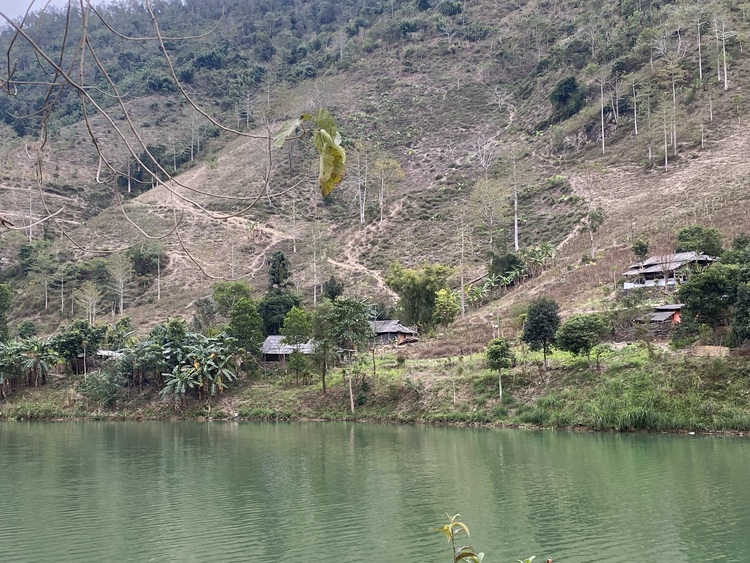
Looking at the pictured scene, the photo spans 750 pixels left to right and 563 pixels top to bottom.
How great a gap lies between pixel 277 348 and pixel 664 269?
2313cm

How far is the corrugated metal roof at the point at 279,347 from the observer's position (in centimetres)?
4209

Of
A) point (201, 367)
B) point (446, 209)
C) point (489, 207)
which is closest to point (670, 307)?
point (201, 367)

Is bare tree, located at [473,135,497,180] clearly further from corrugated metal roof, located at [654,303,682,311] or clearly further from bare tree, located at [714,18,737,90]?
corrugated metal roof, located at [654,303,682,311]

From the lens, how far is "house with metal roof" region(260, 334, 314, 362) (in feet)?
139

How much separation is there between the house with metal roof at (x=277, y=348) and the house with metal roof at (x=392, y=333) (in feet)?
16.9

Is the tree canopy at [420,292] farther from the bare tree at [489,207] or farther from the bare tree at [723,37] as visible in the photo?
the bare tree at [723,37]

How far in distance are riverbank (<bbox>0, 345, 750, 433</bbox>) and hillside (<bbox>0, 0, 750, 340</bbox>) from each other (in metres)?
6.88

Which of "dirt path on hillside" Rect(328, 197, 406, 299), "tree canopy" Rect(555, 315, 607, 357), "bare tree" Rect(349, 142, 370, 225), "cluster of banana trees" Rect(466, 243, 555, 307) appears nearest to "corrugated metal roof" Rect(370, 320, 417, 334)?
"cluster of banana trees" Rect(466, 243, 555, 307)

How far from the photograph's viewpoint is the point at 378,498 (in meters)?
17.1

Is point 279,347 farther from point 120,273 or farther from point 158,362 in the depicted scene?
point 120,273

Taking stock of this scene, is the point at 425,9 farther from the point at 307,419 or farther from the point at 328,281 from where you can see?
the point at 307,419

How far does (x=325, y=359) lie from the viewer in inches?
1495

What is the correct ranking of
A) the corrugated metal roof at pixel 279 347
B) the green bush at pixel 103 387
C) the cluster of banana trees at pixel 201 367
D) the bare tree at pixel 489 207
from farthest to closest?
1. the bare tree at pixel 489 207
2. the corrugated metal roof at pixel 279 347
3. the green bush at pixel 103 387
4. the cluster of banana trees at pixel 201 367

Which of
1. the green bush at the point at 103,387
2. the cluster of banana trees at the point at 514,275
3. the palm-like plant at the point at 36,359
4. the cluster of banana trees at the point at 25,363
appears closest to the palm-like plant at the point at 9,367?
the cluster of banana trees at the point at 25,363
